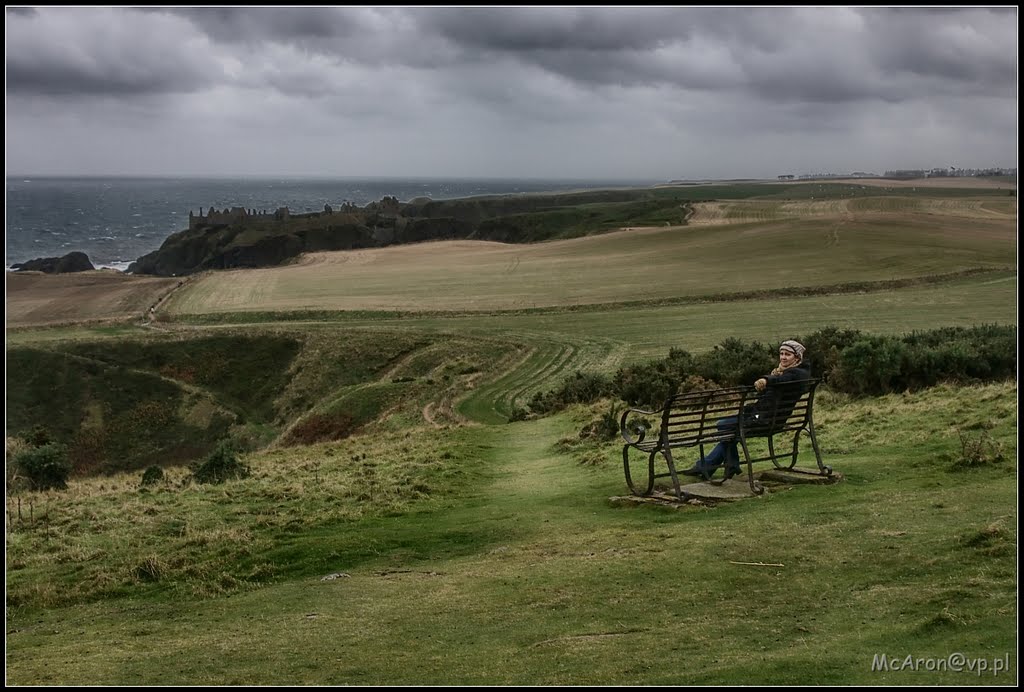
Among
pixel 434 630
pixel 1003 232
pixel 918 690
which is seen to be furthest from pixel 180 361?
pixel 1003 232

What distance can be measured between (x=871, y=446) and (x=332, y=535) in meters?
8.17

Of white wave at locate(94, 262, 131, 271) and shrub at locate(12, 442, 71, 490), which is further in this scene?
white wave at locate(94, 262, 131, 271)

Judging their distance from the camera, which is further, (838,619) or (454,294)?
(454,294)

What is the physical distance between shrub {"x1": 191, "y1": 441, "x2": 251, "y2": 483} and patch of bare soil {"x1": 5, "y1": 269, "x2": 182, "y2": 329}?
5276 centimetres

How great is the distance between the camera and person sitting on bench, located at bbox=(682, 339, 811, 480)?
1216 centimetres

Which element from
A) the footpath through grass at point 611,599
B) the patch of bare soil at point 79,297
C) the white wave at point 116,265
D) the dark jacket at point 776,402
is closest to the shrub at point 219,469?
the footpath through grass at point 611,599

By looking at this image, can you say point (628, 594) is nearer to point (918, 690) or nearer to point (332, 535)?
point (918, 690)

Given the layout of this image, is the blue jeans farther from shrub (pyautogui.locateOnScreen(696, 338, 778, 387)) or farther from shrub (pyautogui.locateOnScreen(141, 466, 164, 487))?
shrub (pyautogui.locateOnScreen(696, 338, 778, 387))

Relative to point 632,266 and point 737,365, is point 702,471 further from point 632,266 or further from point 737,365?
point 632,266

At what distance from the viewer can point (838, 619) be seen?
7.41m

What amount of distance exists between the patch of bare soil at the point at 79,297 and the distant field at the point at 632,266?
3477mm

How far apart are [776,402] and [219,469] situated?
1261 centimetres

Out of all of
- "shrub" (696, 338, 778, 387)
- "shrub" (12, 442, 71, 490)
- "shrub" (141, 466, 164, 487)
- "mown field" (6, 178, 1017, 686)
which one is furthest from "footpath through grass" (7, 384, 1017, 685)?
"shrub" (696, 338, 778, 387)

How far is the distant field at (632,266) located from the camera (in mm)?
70188
